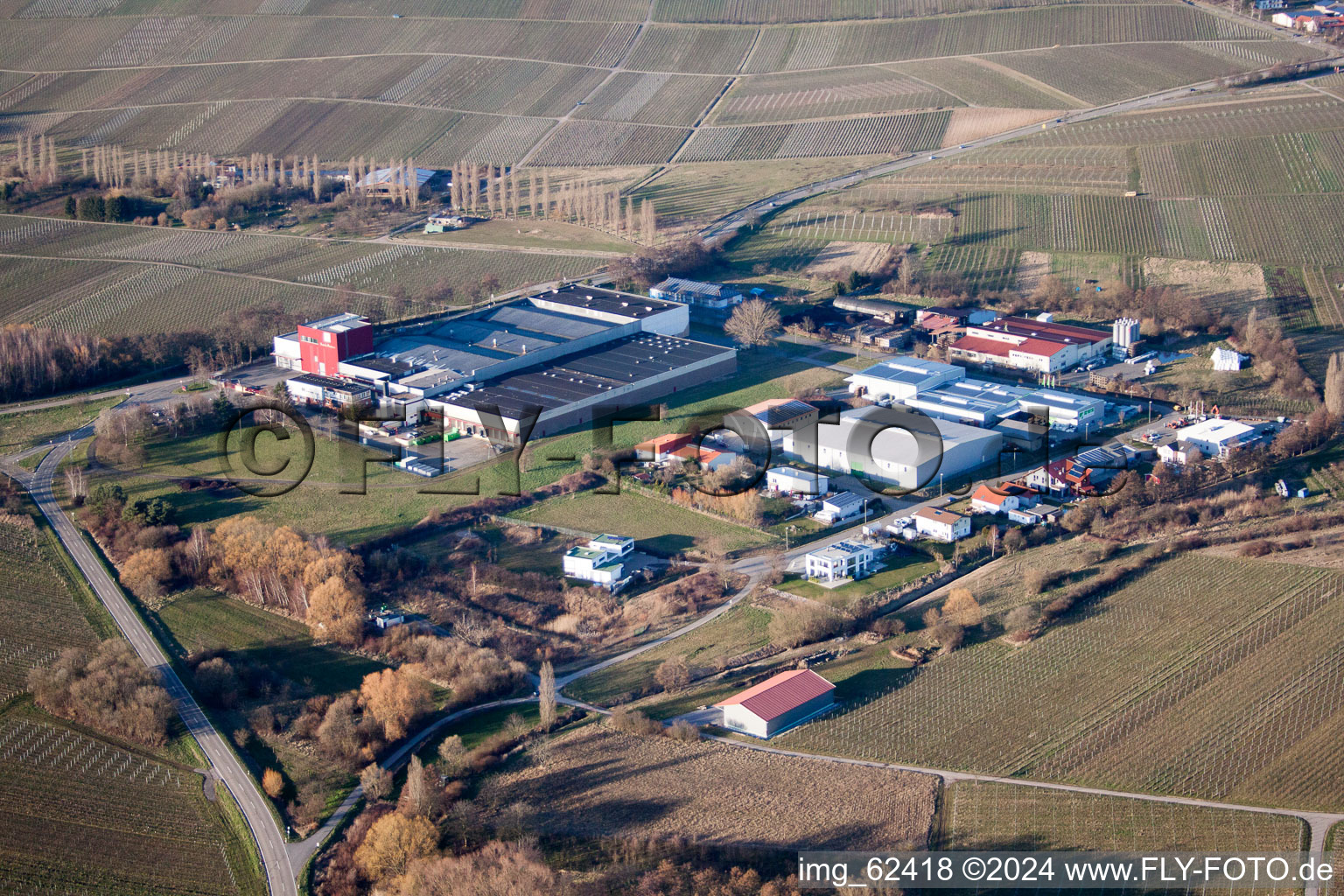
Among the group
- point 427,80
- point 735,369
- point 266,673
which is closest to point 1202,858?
point 266,673

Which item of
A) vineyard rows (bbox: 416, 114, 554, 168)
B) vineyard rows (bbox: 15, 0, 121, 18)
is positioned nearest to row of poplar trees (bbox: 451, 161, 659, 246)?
vineyard rows (bbox: 416, 114, 554, 168)

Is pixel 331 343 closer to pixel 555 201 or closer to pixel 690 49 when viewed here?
pixel 555 201

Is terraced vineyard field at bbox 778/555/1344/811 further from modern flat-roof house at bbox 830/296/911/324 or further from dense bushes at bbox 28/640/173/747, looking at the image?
modern flat-roof house at bbox 830/296/911/324

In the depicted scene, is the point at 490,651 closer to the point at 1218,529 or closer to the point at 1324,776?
the point at 1324,776

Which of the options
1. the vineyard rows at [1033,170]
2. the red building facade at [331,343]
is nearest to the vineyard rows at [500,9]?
the vineyard rows at [1033,170]

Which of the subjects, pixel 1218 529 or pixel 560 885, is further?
pixel 1218 529

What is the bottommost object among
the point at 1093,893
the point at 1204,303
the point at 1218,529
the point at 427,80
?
the point at 1093,893

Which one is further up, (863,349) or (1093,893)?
(863,349)
